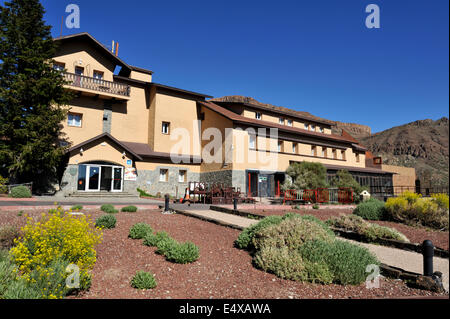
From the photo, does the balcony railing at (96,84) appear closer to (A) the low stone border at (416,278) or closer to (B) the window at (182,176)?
(B) the window at (182,176)

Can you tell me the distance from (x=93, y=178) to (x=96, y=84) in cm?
794

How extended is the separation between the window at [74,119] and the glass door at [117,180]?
4915 mm

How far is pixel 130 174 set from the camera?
22500mm

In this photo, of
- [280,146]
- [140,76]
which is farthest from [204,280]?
[140,76]

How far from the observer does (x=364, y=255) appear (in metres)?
5.18

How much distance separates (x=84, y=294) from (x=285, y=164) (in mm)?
22956

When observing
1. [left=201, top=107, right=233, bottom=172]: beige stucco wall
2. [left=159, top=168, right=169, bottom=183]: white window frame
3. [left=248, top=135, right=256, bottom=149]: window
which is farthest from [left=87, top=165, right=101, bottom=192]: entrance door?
[left=248, top=135, right=256, bottom=149]: window

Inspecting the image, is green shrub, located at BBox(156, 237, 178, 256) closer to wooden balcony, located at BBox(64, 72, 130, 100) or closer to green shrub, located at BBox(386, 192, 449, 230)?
green shrub, located at BBox(386, 192, 449, 230)

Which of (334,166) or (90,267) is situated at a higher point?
(334,166)

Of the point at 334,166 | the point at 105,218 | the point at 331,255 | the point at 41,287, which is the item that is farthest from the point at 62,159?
the point at 334,166

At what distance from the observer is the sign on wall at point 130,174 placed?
880 inches

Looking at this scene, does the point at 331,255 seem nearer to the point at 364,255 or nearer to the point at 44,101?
the point at 364,255

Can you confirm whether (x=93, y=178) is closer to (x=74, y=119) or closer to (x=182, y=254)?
(x=74, y=119)

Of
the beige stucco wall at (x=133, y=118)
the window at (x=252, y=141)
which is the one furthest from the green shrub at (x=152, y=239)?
the beige stucco wall at (x=133, y=118)
